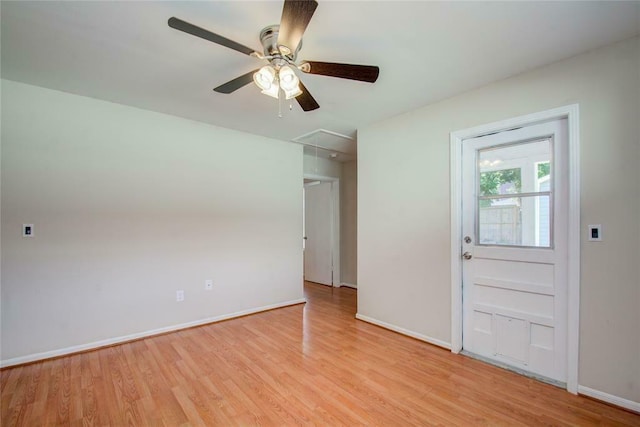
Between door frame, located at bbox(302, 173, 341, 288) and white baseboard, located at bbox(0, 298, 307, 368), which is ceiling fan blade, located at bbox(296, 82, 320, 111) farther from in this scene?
door frame, located at bbox(302, 173, 341, 288)

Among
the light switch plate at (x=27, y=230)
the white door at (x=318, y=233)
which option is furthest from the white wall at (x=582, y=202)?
the light switch plate at (x=27, y=230)

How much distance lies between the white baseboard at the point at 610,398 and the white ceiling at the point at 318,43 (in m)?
2.32

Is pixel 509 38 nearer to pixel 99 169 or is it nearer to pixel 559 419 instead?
pixel 559 419

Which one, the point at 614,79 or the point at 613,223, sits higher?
the point at 614,79

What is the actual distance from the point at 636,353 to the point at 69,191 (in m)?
4.48

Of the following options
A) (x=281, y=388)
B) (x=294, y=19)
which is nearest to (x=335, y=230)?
(x=281, y=388)

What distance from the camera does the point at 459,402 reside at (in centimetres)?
189

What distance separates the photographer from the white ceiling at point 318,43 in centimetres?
159

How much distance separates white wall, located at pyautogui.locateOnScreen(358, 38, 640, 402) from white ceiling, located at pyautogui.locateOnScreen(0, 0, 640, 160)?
0.18 metres

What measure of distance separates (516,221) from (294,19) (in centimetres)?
224

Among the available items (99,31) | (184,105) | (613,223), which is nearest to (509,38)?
(613,223)

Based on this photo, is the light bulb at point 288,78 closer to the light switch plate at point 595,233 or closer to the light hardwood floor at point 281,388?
the light hardwood floor at point 281,388

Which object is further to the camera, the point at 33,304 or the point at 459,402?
the point at 33,304

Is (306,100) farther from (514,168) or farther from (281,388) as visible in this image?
(281,388)
